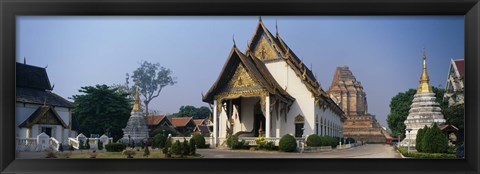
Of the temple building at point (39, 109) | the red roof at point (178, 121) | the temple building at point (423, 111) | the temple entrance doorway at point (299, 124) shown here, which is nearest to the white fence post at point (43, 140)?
the temple building at point (39, 109)

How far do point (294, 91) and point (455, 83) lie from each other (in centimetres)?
506

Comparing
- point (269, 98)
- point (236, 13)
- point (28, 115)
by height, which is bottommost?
point (28, 115)

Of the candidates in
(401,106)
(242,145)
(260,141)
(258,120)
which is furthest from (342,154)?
(258,120)

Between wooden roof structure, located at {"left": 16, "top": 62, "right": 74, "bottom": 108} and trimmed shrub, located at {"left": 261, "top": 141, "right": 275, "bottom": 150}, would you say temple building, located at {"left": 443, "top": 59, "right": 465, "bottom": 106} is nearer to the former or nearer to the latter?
trimmed shrub, located at {"left": 261, "top": 141, "right": 275, "bottom": 150}

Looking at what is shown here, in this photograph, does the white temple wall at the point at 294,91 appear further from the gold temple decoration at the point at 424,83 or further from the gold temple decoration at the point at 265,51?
the gold temple decoration at the point at 424,83

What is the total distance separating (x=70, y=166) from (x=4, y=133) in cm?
89

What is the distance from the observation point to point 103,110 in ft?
24.1

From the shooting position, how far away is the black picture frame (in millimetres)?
5238

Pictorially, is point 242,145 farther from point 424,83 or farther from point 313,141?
point 424,83

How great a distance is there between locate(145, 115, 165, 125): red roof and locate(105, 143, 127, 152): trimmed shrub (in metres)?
0.59

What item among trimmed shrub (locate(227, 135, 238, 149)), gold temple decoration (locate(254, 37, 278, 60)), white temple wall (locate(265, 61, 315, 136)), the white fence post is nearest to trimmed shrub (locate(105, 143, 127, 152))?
the white fence post

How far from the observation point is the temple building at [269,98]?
9570mm

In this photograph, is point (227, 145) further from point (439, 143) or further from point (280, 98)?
point (439, 143)

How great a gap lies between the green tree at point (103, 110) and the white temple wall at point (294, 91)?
4.17 metres
